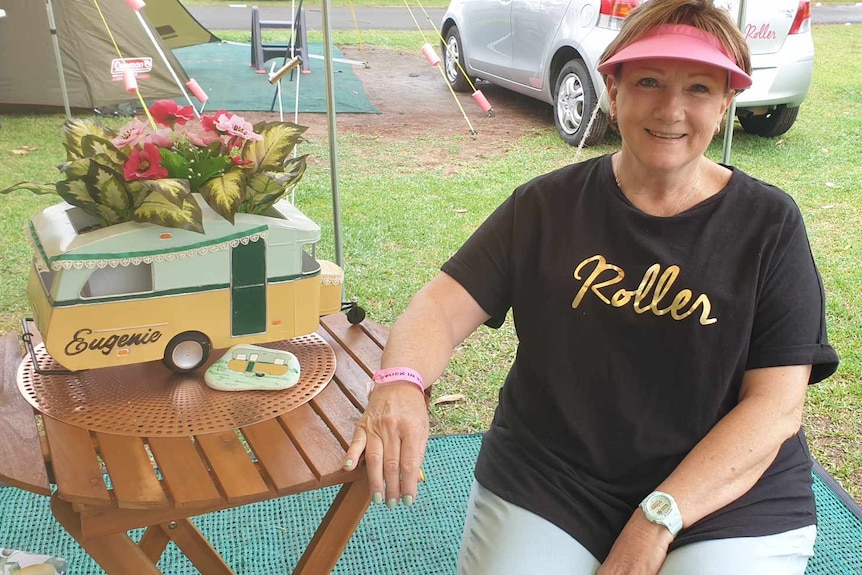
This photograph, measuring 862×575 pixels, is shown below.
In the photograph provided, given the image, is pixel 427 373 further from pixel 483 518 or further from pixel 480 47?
pixel 480 47

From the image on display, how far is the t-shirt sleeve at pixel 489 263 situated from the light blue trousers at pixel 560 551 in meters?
0.37

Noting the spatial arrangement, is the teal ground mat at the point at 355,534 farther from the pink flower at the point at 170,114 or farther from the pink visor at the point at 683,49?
the pink visor at the point at 683,49

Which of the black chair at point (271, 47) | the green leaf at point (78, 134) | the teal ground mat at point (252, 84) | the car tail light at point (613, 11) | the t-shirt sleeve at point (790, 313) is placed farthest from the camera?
the black chair at point (271, 47)

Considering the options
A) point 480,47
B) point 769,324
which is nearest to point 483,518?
point 769,324

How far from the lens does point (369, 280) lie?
3.53m

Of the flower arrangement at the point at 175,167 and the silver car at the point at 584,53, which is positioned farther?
the silver car at the point at 584,53

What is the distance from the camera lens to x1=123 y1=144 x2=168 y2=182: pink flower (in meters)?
1.45

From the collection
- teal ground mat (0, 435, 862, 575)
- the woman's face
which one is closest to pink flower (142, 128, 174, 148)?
the woman's face

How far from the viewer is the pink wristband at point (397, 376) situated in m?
1.40

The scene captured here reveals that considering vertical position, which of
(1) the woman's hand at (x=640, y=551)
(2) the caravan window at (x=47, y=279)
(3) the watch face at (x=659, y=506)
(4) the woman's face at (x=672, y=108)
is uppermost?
(4) the woman's face at (x=672, y=108)

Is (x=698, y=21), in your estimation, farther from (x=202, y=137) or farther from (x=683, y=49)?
(x=202, y=137)

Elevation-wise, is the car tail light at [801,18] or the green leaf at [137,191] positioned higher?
the green leaf at [137,191]

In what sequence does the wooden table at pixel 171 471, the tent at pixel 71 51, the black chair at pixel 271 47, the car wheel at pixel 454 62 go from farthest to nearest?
1. the black chair at pixel 271 47
2. the car wheel at pixel 454 62
3. the tent at pixel 71 51
4. the wooden table at pixel 171 471

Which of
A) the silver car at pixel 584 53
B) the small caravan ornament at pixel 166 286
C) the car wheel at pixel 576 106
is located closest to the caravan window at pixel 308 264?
the small caravan ornament at pixel 166 286
